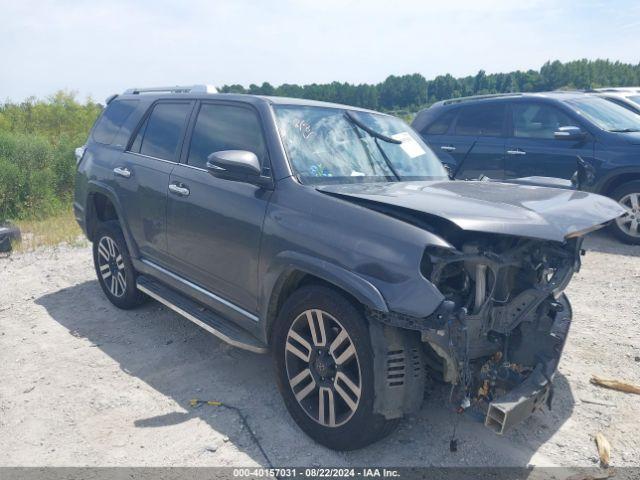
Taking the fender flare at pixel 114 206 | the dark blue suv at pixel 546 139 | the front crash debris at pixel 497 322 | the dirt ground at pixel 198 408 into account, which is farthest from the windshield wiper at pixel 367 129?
the dark blue suv at pixel 546 139

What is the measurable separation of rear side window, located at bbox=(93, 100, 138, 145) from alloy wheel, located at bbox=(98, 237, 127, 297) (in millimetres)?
1006

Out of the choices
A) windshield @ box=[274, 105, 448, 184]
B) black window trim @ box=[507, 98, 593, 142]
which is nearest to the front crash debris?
windshield @ box=[274, 105, 448, 184]

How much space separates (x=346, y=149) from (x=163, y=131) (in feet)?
5.63

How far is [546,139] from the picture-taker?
7707mm

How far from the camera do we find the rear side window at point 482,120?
823 centimetres

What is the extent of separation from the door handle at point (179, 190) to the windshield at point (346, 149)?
0.91 m

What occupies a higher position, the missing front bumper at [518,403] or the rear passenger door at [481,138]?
the rear passenger door at [481,138]

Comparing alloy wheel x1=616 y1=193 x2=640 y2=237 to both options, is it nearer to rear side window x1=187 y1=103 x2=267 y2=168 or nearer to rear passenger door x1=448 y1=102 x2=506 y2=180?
A: rear passenger door x1=448 y1=102 x2=506 y2=180

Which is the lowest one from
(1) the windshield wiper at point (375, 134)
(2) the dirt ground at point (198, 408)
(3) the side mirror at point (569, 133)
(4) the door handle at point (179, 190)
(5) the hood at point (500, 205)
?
(2) the dirt ground at point (198, 408)

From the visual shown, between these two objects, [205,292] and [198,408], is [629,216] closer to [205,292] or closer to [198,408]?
[205,292]

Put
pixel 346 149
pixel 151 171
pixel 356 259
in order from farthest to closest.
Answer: pixel 151 171 → pixel 346 149 → pixel 356 259

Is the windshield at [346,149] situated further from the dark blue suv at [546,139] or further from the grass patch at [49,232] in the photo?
the grass patch at [49,232]

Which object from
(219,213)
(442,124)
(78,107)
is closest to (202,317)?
(219,213)

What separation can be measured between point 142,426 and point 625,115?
7.90 metres
